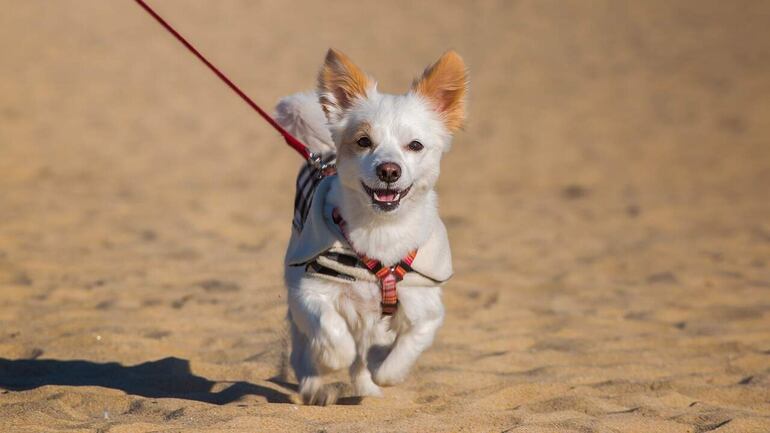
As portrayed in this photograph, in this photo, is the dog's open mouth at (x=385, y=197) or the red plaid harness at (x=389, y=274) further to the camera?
the red plaid harness at (x=389, y=274)

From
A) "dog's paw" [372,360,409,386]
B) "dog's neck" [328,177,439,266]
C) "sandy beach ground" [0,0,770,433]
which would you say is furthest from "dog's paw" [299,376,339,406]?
"dog's neck" [328,177,439,266]

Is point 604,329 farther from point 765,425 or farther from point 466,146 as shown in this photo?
point 466,146

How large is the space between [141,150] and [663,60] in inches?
358

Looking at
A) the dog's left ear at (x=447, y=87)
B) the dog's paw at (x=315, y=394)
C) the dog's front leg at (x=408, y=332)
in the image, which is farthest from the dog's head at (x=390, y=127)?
the dog's paw at (x=315, y=394)

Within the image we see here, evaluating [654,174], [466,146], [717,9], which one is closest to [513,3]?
[717,9]

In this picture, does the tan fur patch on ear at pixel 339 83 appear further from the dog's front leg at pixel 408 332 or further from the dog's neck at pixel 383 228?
the dog's front leg at pixel 408 332

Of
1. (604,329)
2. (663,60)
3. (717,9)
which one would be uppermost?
(717,9)

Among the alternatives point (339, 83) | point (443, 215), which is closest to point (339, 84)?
point (339, 83)

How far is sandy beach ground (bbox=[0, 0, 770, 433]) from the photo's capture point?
435cm

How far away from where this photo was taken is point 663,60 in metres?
17.3

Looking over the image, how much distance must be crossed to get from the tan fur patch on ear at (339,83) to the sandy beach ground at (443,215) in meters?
1.19

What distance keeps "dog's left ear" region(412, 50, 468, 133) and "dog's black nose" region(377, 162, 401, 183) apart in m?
0.46

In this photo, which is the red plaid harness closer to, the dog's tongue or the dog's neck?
the dog's neck

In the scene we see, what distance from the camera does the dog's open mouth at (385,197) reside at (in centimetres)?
374
